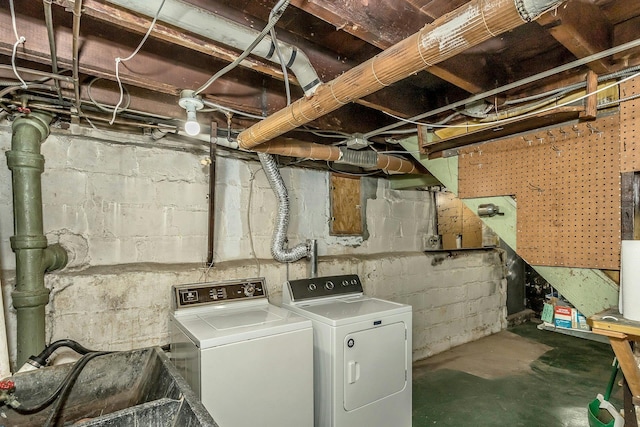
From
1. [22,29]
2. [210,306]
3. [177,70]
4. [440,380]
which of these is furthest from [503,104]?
[440,380]

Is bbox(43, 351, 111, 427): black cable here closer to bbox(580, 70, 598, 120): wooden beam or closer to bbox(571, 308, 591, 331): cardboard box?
bbox(580, 70, 598, 120): wooden beam

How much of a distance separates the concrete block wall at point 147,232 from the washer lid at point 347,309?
0.42 metres

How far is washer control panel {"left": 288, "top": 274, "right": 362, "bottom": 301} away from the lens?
7.97ft

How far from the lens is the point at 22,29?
1279 mm

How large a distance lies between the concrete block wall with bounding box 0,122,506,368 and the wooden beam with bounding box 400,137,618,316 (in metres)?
1.19

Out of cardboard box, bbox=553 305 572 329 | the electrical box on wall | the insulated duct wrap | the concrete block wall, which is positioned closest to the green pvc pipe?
the concrete block wall

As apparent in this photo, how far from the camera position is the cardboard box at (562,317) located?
2875 millimetres

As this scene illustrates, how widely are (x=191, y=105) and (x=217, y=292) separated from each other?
3.90 ft

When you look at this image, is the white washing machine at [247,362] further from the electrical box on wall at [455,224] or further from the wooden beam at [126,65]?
the electrical box on wall at [455,224]

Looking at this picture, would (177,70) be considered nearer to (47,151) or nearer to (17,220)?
(47,151)

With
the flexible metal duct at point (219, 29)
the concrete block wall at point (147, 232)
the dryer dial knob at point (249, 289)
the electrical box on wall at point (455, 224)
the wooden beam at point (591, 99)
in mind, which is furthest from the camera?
the electrical box on wall at point (455, 224)

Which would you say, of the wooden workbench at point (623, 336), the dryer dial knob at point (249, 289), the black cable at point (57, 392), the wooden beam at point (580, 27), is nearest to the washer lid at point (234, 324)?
the dryer dial knob at point (249, 289)

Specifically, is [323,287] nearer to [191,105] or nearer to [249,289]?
[249,289]

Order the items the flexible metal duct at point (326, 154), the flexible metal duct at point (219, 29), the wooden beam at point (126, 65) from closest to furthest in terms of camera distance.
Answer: the flexible metal duct at point (219, 29)
the wooden beam at point (126, 65)
the flexible metal duct at point (326, 154)
